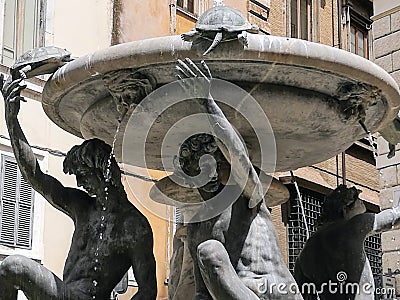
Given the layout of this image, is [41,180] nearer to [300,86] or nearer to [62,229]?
[300,86]

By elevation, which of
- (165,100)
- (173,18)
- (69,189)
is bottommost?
(69,189)

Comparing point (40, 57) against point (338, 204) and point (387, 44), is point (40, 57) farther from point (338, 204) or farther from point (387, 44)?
point (387, 44)

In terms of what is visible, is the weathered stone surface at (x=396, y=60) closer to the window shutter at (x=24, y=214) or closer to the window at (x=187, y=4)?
the window shutter at (x=24, y=214)

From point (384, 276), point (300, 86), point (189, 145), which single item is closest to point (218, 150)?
point (189, 145)

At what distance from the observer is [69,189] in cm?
508

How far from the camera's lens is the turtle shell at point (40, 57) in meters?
5.01

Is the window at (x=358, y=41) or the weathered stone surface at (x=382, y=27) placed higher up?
the window at (x=358, y=41)

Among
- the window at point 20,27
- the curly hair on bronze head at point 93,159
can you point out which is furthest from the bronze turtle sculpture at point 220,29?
the window at point 20,27

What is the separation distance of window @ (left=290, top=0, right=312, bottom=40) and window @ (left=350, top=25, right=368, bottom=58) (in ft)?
4.80

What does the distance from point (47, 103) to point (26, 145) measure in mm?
352

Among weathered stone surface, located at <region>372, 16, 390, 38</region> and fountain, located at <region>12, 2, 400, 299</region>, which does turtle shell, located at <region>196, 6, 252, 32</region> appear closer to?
fountain, located at <region>12, 2, 400, 299</region>

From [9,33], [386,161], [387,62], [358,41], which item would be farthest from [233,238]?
[358,41]

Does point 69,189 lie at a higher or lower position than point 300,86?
lower

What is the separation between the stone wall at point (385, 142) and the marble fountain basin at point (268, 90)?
182 inches
